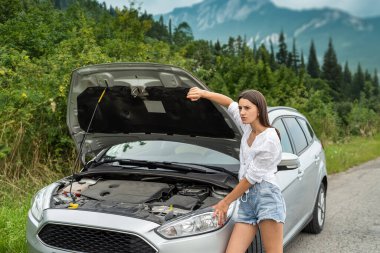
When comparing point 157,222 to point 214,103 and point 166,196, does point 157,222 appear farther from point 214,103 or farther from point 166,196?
point 214,103

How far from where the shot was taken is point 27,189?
23.2 feet

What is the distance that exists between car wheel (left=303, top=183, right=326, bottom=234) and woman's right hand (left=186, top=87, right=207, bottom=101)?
2.70 meters

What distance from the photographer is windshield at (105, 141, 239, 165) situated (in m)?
4.76

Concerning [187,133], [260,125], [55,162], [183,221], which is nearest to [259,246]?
[183,221]

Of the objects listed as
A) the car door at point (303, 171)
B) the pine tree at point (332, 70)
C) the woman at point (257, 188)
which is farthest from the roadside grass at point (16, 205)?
the pine tree at point (332, 70)

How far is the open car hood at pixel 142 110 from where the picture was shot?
4.35 metres

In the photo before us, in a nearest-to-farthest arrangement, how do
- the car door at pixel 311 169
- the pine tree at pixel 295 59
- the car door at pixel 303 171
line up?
the car door at pixel 303 171, the car door at pixel 311 169, the pine tree at pixel 295 59

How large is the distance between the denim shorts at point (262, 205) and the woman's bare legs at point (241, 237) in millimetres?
44

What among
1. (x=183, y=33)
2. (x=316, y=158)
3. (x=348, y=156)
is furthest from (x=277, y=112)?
(x=183, y=33)

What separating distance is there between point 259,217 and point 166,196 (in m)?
1.01

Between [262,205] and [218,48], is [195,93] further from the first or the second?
[218,48]

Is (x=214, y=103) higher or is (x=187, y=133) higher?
(x=214, y=103)

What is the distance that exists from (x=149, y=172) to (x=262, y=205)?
1.31 meters

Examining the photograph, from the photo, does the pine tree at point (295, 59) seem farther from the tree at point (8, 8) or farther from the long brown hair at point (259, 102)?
the long brown hair at point (259, 102)
